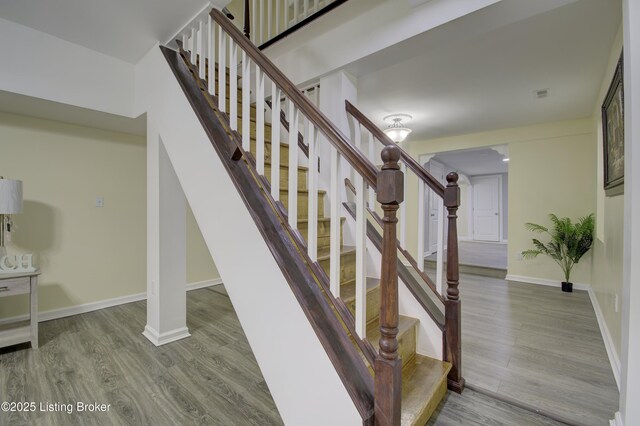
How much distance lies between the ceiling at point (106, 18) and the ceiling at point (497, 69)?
1.44 meters

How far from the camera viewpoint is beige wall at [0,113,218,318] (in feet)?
9.24

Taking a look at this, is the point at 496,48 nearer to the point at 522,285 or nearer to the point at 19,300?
the point at 522,285

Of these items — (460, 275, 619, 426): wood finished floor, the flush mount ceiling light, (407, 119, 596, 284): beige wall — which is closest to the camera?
(460, 275, 619, 426): wood finished floor

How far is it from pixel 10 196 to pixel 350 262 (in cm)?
283

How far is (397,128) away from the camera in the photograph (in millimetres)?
3820

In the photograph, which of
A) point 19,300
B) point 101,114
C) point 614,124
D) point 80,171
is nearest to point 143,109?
point 101,114

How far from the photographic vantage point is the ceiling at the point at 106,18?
204 centimetres

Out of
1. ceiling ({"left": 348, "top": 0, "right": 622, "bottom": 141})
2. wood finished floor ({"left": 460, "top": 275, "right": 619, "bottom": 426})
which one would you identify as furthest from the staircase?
ceiling ({"left": 348, "top": 0, "right": 622, "bottom": 141})

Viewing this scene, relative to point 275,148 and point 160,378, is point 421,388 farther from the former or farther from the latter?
point 160,378

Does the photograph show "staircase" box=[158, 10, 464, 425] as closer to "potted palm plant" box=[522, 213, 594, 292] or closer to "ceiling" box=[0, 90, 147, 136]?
"ceiling" box=[0, 90, 147, 136]

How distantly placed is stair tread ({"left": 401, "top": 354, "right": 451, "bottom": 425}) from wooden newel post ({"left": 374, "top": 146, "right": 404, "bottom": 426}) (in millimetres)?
403

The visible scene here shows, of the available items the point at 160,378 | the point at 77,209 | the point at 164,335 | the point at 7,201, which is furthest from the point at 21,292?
the point at 160,378

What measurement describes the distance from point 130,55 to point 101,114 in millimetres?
630

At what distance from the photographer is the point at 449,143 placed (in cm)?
510
